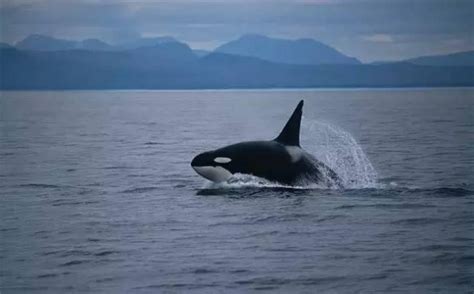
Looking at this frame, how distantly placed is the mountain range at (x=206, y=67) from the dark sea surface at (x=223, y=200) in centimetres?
17

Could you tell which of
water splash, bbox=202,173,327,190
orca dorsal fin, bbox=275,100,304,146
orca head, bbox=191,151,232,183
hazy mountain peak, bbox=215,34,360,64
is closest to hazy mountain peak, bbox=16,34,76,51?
hazy mountain peak, bbox=215,34,360,64

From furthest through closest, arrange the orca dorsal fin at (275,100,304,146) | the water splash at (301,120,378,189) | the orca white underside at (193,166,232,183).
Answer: the water splash at (301,120,378,189) → the orca white underside at (193,166,232,183) → the orca dorsal fin at (275,100,304,146)

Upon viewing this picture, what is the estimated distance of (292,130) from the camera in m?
7.93

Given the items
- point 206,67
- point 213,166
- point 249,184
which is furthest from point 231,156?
point 206,67

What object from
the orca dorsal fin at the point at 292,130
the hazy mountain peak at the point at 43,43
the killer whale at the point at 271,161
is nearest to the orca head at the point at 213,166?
the killer whale at the point at 271,161

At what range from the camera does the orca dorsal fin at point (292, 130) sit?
7855 mm

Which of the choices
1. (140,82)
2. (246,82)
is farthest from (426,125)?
(140,82)

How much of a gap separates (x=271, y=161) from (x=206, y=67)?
1165 millimetres

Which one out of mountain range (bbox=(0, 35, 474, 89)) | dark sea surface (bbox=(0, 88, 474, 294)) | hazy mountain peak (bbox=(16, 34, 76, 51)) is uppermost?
hazy mountain peak (bbox=(16, 34, 76, 51))

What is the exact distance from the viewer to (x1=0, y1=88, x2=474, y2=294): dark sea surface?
230 inches

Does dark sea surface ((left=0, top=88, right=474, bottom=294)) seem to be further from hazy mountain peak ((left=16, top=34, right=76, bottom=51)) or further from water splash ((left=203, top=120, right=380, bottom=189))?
hazy mountain peak ((left=16, top=34, right=76, bottom=51))

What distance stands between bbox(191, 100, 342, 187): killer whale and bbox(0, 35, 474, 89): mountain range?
1.68 feet

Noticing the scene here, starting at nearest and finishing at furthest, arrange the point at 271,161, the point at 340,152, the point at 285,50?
the point at 285,50, the point at 271,161, the point at 340,152

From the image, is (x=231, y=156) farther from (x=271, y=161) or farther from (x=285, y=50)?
(x=285, y=50)
